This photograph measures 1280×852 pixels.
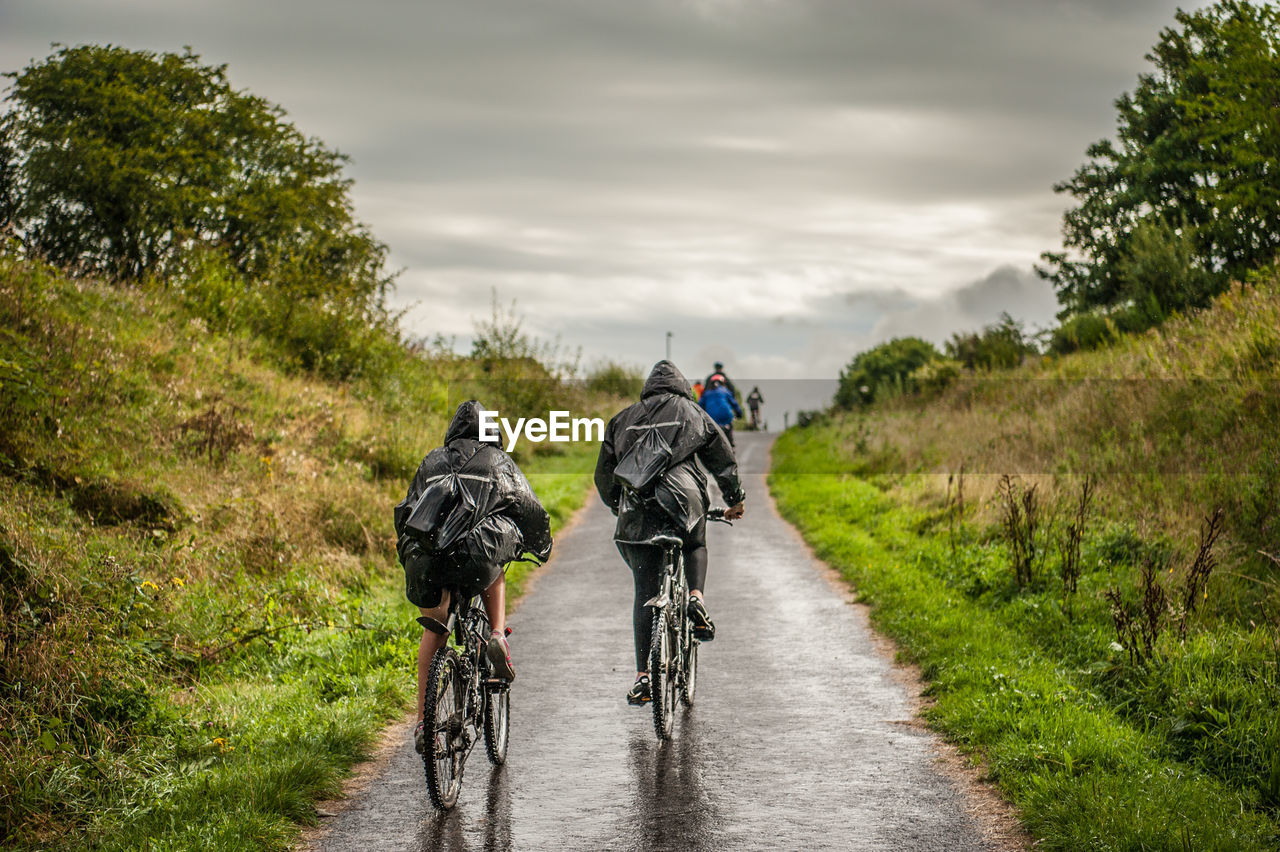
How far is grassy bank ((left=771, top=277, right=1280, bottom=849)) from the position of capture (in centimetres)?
588

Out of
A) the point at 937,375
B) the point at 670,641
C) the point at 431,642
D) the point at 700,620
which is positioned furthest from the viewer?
the point at 937,375

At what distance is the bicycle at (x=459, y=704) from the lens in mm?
5516

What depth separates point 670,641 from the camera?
7023mm

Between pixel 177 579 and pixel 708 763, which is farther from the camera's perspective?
pixel 177 579

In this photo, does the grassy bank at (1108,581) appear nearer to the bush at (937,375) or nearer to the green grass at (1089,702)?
the green grass at (1089,702)

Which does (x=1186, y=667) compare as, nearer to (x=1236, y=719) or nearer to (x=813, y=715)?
(x=1236, y=719)

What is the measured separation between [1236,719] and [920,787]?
2.10 metres

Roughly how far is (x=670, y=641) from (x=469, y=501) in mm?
1923

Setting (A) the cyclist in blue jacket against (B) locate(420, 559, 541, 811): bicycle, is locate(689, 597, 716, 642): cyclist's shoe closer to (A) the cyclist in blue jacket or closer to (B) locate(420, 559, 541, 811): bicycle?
(B) locate(420, 559, 541, 811): bicycle

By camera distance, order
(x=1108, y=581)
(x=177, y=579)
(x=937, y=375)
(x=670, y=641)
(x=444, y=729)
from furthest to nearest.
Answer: (x=937, y=375) → (x=1108, y=581) → (x=177, y=579) → (x=670, y=641) → (x=444, y=729)

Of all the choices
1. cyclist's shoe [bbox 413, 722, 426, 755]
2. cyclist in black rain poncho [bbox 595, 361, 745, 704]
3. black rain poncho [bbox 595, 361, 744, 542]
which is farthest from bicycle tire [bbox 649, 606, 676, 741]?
cyclist's shoe [bbox 413, 722, 426, 755]

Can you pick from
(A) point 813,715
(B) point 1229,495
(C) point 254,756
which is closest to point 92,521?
(C) point 254,756

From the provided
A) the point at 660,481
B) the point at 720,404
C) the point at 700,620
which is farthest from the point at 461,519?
the point at 720,404

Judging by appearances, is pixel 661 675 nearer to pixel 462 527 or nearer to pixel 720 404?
pixel 462 527
